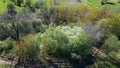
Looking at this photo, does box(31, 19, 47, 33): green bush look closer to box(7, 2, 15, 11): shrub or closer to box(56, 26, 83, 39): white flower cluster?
box(56, 26, 83, 39): white flower cluster

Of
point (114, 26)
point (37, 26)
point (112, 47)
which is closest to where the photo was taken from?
point (112, 47)

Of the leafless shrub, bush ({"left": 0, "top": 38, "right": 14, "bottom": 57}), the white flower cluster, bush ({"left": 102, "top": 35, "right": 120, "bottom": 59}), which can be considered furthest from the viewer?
the leafless shrub

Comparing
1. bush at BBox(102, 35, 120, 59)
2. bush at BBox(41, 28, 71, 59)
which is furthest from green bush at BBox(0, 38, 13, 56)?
bush at BBox(102, 35, 120, 59)

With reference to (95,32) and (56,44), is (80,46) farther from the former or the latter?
(95,32)

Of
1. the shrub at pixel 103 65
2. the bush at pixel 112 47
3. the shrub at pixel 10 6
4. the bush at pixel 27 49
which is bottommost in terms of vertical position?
the shrub at pixel 103 65

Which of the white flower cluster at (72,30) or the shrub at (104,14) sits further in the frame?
the shrub at (104,14)

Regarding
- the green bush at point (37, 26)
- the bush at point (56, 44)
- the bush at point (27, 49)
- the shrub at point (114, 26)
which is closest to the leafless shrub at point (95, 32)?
the shrub at point (114, 26)

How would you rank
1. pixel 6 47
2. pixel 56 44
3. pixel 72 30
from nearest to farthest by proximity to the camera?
pixel 56 44 < pixel 6 47 < pixel 72 30

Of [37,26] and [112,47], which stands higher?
[37,26]

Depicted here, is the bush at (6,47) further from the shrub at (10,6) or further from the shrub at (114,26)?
the shrub at (114,26)

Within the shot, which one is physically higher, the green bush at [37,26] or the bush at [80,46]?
the green bush at [37,26]

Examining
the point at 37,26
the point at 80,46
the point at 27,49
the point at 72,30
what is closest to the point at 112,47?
the point at 80,46

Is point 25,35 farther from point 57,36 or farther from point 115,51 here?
point 115,51

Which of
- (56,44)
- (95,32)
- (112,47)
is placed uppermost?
(56,44)
